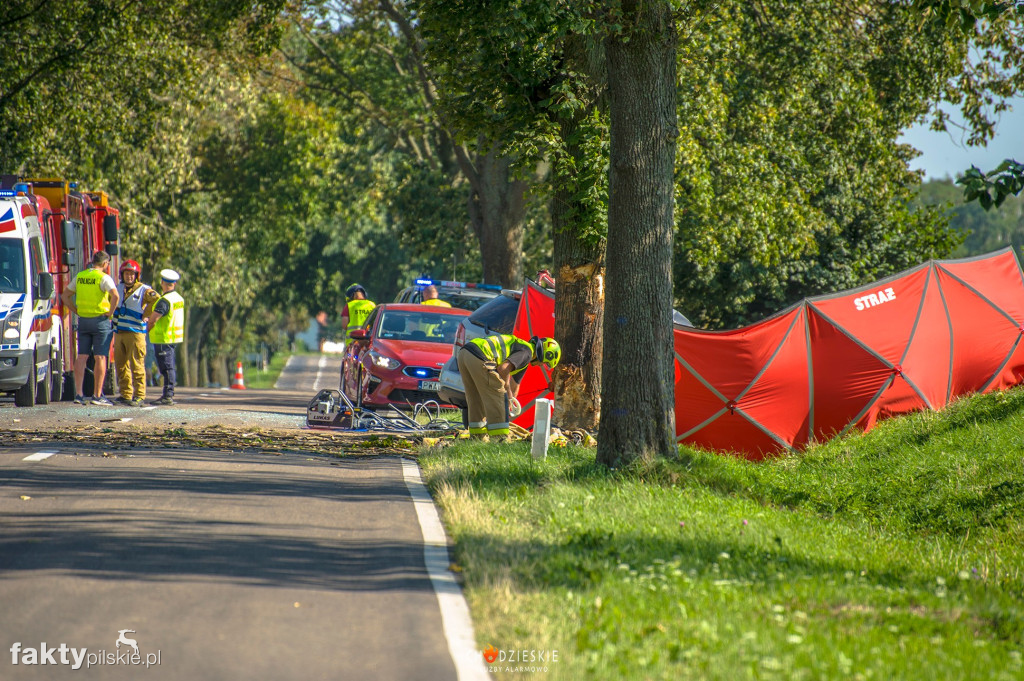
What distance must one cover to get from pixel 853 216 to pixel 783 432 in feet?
55.8

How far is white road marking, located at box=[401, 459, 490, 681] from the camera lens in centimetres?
489

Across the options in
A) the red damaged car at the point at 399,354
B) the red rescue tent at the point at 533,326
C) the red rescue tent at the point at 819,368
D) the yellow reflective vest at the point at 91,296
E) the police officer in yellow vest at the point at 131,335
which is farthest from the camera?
the police officer in yellow vest at the point at 131,335

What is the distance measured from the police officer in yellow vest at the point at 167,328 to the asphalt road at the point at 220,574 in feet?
22.0

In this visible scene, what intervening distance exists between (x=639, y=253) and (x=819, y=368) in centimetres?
370

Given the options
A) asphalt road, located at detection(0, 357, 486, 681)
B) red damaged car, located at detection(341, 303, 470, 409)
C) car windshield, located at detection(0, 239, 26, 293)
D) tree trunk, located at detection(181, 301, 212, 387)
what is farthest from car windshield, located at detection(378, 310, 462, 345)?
tree trunk, located at detection(181, 301, 212, 387)

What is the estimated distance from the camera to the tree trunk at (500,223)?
2427 centimetres

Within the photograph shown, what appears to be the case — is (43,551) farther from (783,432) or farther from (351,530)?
(783,432)

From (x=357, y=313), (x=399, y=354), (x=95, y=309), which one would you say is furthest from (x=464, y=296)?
(x=95, y=309)

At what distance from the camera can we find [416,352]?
16359 mm

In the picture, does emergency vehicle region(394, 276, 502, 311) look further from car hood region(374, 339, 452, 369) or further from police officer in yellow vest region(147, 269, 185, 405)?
police officer in yellow vest region(147, 269, 185, 405)

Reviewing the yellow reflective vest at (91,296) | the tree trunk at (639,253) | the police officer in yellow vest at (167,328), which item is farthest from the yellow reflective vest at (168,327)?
the tree trunk at (639,253)

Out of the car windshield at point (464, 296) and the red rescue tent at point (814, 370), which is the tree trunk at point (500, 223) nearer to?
the car windshield at point (464, 296)

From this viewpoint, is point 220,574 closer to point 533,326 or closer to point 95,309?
point 533,326

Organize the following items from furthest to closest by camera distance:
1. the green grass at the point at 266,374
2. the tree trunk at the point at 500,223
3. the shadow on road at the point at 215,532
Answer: the green grass at the point at 266,374 < the tree trunk at the point at 500,223 < the shadow on road at the point at 215,532
